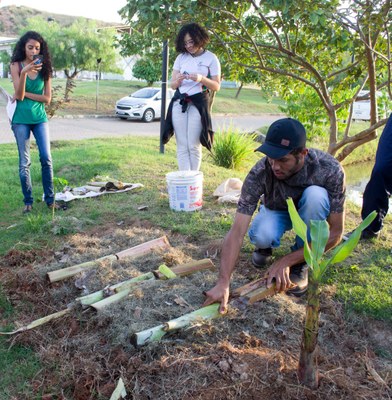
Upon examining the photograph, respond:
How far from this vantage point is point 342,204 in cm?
275

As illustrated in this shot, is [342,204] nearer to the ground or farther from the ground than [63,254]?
farther from the ground

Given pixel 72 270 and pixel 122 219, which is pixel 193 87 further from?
pixel 72 270

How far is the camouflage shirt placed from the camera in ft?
8.86

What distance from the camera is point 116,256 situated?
3.27m

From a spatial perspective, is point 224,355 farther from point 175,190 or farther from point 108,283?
point 175,190

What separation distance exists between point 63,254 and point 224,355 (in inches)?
72.7

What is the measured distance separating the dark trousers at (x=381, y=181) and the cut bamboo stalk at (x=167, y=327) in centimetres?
214

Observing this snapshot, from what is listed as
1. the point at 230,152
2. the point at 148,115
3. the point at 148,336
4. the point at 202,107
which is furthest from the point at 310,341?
the point at 148,115

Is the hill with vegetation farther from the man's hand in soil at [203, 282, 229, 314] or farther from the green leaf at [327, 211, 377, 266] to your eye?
the green leaf at [327, 211, 377, 266]

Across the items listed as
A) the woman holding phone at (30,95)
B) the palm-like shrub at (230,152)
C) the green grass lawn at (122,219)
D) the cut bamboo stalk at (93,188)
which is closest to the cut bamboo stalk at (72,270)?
the green grass lawn at (122,219)

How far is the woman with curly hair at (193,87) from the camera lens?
14.9ft

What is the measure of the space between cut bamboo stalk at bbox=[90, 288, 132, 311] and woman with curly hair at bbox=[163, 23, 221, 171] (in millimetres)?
2387

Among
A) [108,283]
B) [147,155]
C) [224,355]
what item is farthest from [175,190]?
[147,155]

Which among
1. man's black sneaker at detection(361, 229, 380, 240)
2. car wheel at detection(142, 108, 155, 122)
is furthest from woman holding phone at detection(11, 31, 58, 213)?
car wheel at detection(142, 108, 155, 122)
